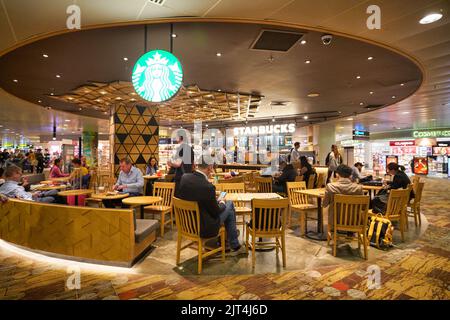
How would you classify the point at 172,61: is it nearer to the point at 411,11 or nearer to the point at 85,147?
the point at 411,11

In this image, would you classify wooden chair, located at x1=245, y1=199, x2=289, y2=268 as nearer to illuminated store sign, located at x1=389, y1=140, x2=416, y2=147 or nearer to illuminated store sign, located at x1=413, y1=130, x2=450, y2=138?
illuminated store sign, located at x1=413, y1=130, x2=450, y2=138

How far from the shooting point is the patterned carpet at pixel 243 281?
8.74 ft

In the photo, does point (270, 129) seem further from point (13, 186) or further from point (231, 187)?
point (13, 186)

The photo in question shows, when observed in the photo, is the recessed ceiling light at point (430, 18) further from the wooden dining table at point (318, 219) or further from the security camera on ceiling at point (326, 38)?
the wooden dining table at point (318, 219)

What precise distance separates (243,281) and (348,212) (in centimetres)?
190

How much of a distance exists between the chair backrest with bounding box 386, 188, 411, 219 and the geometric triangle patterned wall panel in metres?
8.04

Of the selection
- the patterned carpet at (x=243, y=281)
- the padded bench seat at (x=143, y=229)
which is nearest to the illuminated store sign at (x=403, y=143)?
the patterned carpet at (x=243, y=281)

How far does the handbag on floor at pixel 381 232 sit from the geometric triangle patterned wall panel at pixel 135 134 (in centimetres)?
786

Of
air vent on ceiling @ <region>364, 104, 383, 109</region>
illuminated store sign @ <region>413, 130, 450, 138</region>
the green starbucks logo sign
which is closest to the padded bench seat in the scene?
the green starbucks logo sign

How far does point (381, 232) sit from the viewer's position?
4133mm

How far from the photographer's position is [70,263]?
3.38m

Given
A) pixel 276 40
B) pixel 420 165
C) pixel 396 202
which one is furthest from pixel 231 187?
pixel 420 165
